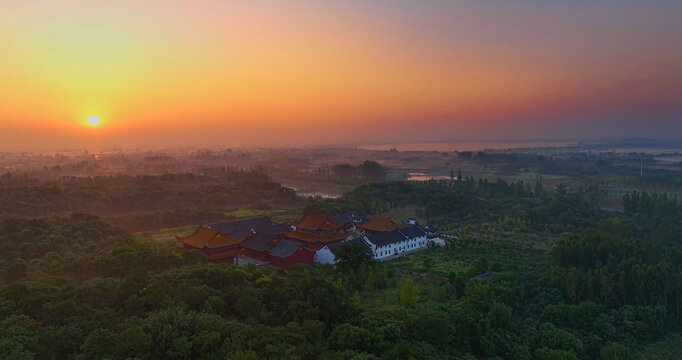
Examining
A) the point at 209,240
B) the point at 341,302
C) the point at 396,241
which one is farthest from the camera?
the point at 396,241

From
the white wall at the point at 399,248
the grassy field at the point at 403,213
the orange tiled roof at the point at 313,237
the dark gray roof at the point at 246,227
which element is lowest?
the grassy field at the point at 403,213

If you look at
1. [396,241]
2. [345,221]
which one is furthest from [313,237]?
[345,221]

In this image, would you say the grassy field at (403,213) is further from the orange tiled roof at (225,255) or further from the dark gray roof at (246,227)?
the orange tiled roof at (225,255)

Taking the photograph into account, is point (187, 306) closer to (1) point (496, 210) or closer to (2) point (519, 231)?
(2) point (519, 231)

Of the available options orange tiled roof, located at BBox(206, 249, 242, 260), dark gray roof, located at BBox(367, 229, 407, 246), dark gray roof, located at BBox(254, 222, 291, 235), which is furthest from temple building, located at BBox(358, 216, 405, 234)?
orange tiled roof, located at BBox(206, 249, 242, 260)

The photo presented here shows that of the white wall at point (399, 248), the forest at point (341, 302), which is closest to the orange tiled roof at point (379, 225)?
the white wall at point (399, 248)

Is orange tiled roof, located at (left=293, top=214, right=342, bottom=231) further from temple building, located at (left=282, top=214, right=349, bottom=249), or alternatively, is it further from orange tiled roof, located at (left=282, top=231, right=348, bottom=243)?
orange tiled roof, located at (left=282, top=231, right=348, bottom=243)

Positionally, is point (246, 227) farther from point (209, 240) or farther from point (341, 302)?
point (341, 302)

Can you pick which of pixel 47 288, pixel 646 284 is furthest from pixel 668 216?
pixel 47 288
